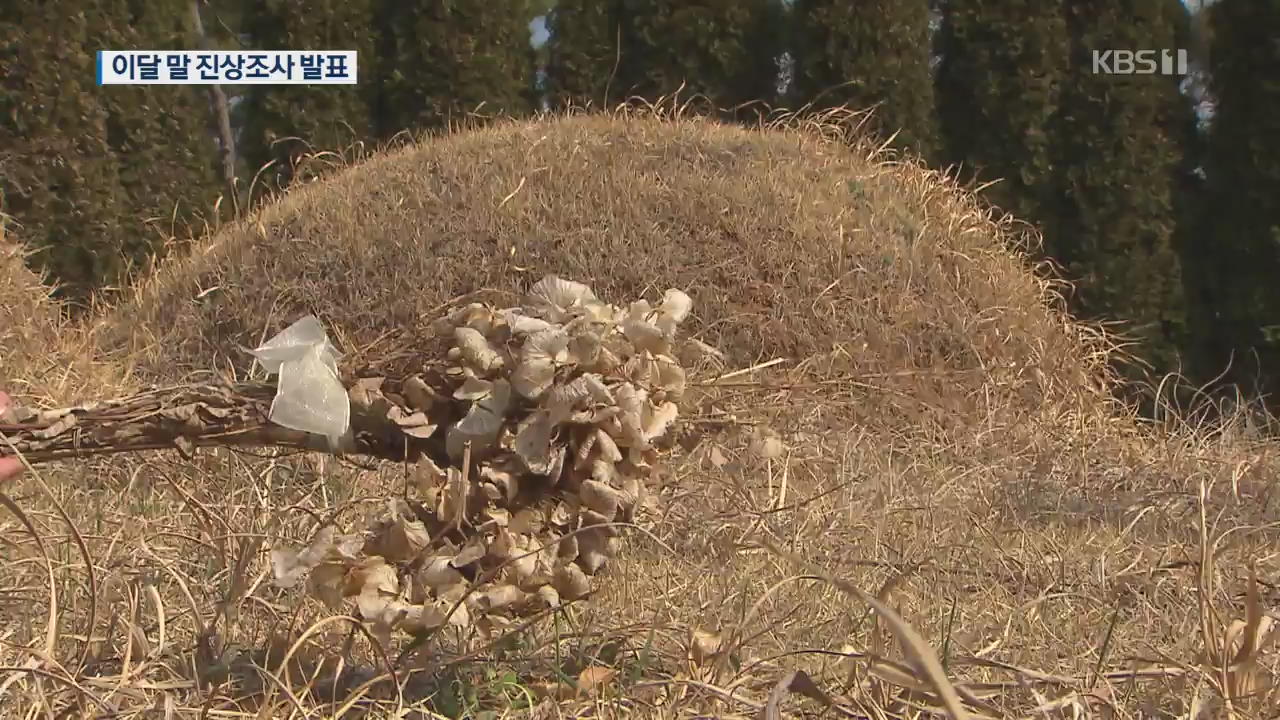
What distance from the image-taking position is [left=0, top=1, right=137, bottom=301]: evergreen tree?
5.04 metres

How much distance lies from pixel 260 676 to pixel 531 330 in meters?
0.48

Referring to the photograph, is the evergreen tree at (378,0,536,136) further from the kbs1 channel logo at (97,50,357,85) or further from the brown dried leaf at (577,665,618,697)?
the brown dried leaf at (577,665,618,697)

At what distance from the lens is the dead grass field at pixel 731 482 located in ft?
3.52

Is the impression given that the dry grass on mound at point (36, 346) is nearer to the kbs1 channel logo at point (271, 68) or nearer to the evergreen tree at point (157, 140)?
the evergreen tree at point (157, 140)

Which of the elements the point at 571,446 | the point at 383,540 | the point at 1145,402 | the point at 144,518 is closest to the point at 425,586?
the point at 383,540

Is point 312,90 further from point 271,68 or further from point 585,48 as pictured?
point 585,48

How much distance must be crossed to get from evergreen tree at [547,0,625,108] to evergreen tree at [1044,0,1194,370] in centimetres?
235

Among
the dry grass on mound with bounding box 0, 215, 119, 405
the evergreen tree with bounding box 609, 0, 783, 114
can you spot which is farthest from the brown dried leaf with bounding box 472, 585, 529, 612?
the evergreen tree with bounding box 609, 0, 783, 114

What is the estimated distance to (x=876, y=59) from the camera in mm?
5316

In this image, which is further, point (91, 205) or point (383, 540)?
point (91, 205)

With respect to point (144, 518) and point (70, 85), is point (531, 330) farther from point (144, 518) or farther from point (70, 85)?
point (70, 85)

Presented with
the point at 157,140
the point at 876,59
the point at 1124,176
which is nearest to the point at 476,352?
the point at 876,59

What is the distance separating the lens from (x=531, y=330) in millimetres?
958

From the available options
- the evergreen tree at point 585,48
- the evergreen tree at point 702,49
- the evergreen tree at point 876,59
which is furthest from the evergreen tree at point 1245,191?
the evergreen tree at point 585,48
